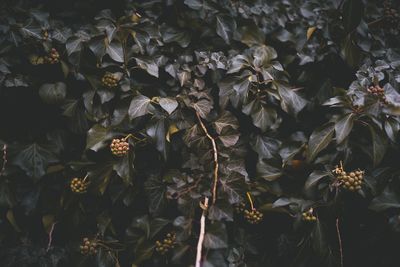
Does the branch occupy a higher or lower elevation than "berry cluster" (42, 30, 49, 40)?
lower

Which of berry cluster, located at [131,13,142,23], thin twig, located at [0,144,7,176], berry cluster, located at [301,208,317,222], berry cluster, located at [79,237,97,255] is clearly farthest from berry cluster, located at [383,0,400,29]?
thin twig, located at [0,144,7,176]

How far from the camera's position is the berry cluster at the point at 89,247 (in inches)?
67.7

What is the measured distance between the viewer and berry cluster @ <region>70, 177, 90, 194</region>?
1.70 metres

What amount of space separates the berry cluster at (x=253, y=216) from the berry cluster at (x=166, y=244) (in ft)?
0.92

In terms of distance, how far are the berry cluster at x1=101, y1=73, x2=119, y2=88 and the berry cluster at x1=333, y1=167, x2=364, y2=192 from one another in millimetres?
877

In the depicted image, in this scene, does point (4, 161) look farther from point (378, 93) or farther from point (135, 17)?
point (378, 93)

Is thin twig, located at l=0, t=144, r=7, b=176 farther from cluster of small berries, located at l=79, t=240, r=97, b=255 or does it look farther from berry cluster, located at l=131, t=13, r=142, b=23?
berry cluster, located at l=131, t=13, r=142, b=23

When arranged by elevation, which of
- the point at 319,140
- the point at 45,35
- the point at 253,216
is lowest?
the point at 253,216

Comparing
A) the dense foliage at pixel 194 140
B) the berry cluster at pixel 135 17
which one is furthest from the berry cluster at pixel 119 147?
the berry cluster at pixel 135 17

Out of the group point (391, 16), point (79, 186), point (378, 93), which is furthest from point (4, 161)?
point (391, 16)

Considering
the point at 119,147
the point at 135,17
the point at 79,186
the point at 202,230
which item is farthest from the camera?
the point at 135,17

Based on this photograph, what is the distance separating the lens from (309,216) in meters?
1.60

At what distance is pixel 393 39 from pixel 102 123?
132 cm

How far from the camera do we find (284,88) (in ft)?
5.64
